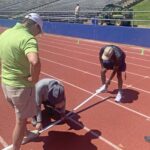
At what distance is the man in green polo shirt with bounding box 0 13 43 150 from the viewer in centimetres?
425

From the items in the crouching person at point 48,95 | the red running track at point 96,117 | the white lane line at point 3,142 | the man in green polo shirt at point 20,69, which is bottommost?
the red running track at point 96,117

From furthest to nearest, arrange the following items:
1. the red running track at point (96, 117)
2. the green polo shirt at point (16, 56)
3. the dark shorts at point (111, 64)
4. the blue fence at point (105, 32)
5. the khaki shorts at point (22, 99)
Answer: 1. the blue fence at point (105, 32)
2. the dark shorts at point (111, 64)
3. the red running track at point (96, 117)
4. the khaki shorts at point (22, 99)
5. the green polo shirt at point (16, 56)

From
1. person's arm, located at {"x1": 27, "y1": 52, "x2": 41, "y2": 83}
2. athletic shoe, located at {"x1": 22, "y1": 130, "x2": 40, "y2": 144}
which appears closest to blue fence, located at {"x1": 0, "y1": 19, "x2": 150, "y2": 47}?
athletic shoe, located at {"x1": 22, "y1": 130, "x2": 40, "y2": 144}

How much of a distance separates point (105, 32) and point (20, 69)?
15.7m

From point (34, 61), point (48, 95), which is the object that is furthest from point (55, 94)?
point (34, 61)

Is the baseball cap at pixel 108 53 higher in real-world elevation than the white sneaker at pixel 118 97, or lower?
higher

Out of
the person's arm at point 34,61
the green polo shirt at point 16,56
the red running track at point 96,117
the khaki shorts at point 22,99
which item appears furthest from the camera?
the red running track at point 96,117

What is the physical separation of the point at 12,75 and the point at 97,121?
243 cm

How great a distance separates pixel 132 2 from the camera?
39.0 m

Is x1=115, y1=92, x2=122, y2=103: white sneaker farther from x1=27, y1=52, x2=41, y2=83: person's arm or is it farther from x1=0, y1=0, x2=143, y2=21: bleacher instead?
x1=0, y1=0, x2=143, y2=21: bleacher

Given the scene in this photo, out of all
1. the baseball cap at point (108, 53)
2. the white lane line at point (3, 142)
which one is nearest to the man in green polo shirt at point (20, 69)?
the white lane line at point (3, 142)

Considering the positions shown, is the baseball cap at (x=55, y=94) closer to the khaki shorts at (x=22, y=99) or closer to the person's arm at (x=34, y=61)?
the khaki shorts at (x=22, y=99)

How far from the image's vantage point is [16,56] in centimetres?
429

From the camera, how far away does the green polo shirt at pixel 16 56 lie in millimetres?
4191
